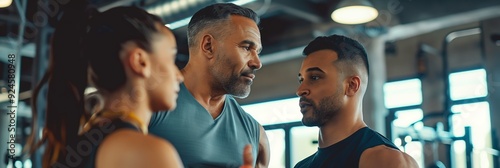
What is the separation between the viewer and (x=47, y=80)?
1496 mm

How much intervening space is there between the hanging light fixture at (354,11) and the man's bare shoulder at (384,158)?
3.08 m

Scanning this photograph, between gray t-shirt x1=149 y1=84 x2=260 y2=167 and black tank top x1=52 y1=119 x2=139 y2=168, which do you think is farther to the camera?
gray t-shirt x1=149 y1=84 x2=260 y2=167

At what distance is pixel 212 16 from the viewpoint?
263cm

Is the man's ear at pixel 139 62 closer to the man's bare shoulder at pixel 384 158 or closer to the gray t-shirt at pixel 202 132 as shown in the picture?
the gray t-shirt at pixel 202 132

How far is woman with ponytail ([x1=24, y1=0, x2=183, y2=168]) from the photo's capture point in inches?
55.9

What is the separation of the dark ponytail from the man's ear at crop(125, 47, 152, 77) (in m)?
0.13

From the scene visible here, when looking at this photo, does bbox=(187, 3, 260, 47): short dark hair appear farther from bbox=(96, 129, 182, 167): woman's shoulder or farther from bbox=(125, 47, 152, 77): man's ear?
bbox=(96, 129, 182, 167): woman's shoulder

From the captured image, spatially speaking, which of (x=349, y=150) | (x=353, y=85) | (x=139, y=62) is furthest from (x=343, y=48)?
(x=139, y=62)

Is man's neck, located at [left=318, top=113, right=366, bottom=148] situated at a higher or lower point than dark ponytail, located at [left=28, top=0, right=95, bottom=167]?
lower

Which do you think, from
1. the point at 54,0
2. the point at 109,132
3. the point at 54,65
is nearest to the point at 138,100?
the point at 109,132

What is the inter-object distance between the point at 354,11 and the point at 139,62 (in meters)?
4.17

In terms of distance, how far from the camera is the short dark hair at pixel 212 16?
261 centimetres

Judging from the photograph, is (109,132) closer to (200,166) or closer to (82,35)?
(82,35)

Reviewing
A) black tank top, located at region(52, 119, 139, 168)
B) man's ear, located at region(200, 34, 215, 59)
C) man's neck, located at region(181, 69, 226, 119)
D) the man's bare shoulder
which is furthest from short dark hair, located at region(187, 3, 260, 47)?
black tank top, located at region(52, 119, 139, 168)
